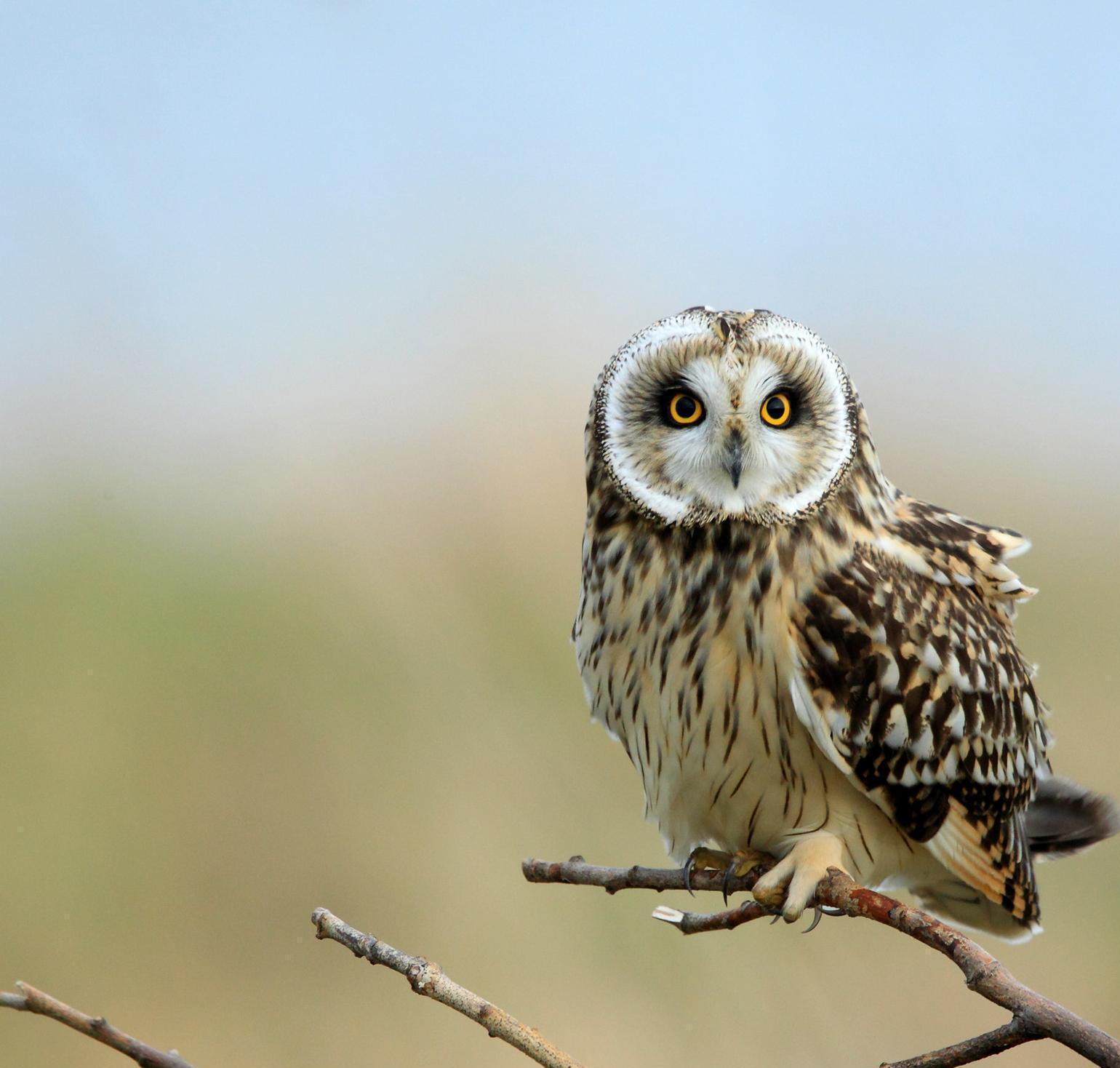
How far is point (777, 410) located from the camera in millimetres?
1301

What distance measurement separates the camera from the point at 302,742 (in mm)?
3277

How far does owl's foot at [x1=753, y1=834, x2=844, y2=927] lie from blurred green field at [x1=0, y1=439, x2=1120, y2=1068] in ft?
4.98

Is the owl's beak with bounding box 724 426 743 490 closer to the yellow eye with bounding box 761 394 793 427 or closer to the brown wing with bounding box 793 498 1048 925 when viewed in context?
the yellow eye with bounding box 761 394 793 427

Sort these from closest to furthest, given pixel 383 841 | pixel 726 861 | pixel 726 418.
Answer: pixel 726 418, pixel 726 861, pixel 383 841

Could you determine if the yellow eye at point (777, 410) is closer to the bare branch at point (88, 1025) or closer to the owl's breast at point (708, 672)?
the owl's breast at point (708, 672)

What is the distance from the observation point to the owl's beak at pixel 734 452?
1.25 metres

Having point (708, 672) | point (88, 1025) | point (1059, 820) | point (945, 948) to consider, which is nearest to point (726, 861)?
point (708, 672)

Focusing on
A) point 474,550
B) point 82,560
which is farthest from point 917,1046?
point 82,560

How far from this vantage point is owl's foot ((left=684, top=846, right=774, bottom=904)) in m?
1.49

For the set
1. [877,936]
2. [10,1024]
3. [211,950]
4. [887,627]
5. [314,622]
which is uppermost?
[314,622]

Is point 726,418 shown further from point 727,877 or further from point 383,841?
point 383,841

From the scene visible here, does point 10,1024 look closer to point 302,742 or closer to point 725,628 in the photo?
point 302,742

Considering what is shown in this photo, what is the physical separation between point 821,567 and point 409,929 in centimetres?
196

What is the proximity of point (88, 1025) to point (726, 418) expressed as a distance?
0.80 metres
